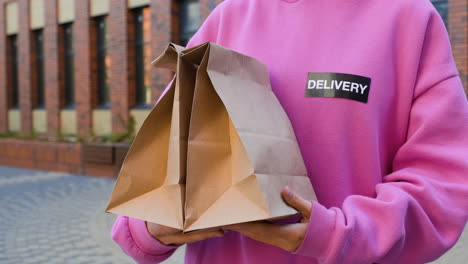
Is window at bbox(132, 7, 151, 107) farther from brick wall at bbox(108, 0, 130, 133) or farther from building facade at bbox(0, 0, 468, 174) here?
brick wall at bbox(108, 0, 130, 133)

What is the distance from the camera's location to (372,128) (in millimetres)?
1130

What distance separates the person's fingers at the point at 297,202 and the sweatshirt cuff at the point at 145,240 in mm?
380

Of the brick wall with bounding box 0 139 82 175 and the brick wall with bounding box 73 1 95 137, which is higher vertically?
the brick wall with bounding box 73 1 95 137

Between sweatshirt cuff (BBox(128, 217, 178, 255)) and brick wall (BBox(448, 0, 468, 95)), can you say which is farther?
brick wall (BBox(448, 0, 468, 95))

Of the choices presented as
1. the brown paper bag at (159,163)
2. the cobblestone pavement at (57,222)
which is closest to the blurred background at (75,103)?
the cobblestone pavement at (57,222)

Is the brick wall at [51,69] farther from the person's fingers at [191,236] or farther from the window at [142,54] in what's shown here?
the person's fingers at [191,236]

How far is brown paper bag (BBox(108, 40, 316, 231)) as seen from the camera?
93 centimetres

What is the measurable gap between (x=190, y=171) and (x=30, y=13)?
56.9 feet

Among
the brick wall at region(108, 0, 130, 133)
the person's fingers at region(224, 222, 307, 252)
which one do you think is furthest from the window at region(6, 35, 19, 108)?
the person's fingers at region(224, 222, 307, 252)

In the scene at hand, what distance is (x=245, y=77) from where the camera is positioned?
1.07 meters

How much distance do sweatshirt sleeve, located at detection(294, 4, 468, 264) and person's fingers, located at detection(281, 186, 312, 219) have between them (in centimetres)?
1

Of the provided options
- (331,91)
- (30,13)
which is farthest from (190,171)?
(30,13)

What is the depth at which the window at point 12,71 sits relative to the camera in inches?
707

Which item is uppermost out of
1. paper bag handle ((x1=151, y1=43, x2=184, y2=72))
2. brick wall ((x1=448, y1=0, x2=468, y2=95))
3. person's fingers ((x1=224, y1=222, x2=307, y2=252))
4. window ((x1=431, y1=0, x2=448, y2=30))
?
window ((x1=431, y1=0, x2=448, y2=30))
